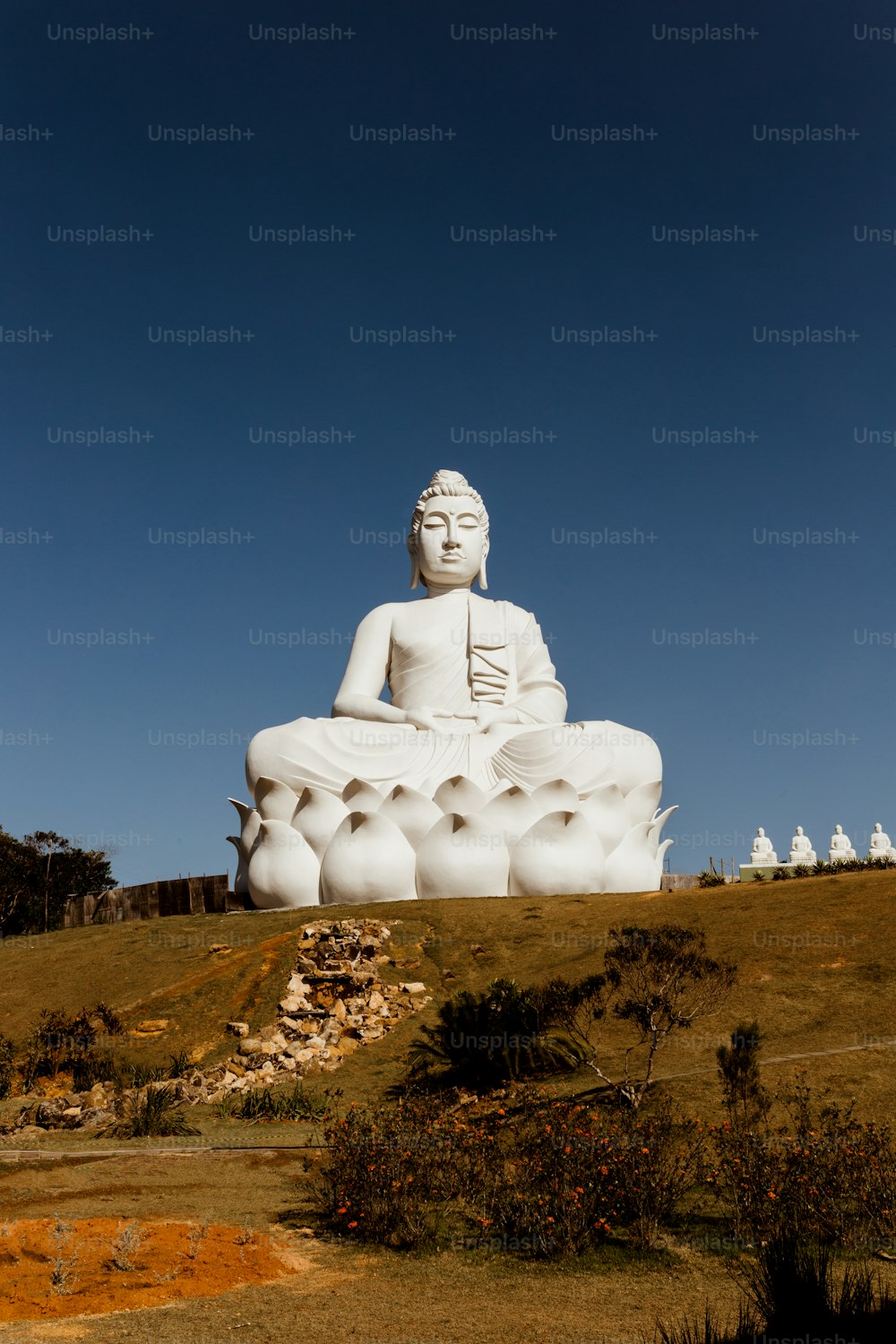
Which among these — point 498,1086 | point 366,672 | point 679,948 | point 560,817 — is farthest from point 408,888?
point 679,948

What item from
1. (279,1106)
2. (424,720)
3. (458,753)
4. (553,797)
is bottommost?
(279,1106)

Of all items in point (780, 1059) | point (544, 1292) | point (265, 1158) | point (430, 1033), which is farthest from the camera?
point (430, 1033)

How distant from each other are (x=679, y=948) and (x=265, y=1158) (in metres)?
3.64

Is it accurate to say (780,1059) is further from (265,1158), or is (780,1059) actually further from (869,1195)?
(265,1158)

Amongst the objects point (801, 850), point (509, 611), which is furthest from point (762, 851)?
point (509, 611)

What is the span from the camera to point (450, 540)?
2062cm

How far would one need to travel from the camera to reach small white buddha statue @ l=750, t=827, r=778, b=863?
33.9 m

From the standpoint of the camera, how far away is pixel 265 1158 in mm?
8430

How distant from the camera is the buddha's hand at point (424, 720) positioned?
18641 mm

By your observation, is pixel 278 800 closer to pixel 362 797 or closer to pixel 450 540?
pixel 362 797

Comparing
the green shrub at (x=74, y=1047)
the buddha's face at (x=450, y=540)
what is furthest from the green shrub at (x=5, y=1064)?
the buddha's face at (x=450, y=540)

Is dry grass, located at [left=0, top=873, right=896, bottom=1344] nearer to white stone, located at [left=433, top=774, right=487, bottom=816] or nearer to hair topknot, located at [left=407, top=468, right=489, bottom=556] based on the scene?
white stone, located at [left=433, top=774, right=487, bottom=816]

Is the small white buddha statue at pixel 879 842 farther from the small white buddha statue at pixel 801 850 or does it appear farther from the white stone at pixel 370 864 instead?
the white stone at pixel 370 864

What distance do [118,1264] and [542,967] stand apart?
7811 mm
